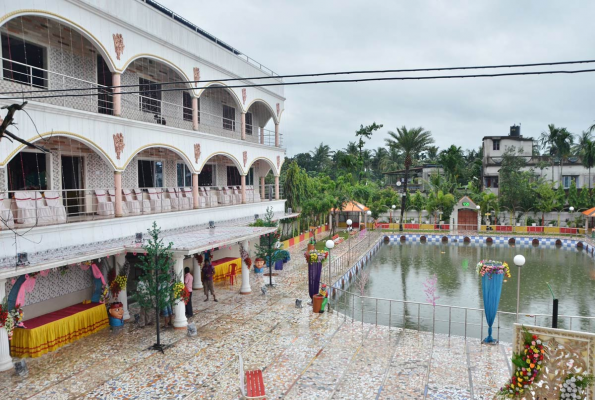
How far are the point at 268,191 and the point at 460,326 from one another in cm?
1875

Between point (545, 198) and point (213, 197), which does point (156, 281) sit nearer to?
point (213, 197)

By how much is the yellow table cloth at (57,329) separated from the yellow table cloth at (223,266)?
601cm

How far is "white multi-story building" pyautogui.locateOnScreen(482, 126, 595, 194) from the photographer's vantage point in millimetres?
41656

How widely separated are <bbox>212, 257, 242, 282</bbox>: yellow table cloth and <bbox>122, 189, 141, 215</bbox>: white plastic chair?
415 cm

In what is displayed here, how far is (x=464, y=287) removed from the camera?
20.0 meters

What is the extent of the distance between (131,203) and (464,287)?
49.7 ft

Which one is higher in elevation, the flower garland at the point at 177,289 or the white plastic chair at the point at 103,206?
the white plastic chair at the point at 103,206

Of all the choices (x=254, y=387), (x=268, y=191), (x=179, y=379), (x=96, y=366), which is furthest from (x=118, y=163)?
(x=268, y=191)

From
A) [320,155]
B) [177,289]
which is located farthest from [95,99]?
[320,155]

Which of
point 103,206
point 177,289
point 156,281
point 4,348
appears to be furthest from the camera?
point 103,206

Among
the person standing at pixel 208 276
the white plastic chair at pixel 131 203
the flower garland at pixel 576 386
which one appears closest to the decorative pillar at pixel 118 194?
the white plastic chair at pixel 131 203

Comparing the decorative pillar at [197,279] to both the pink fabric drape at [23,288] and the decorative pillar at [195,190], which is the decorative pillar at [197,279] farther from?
the pink fabric drape at [23,288]

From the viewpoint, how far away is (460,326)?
46.2ft

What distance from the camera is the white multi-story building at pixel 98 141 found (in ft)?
37.2
